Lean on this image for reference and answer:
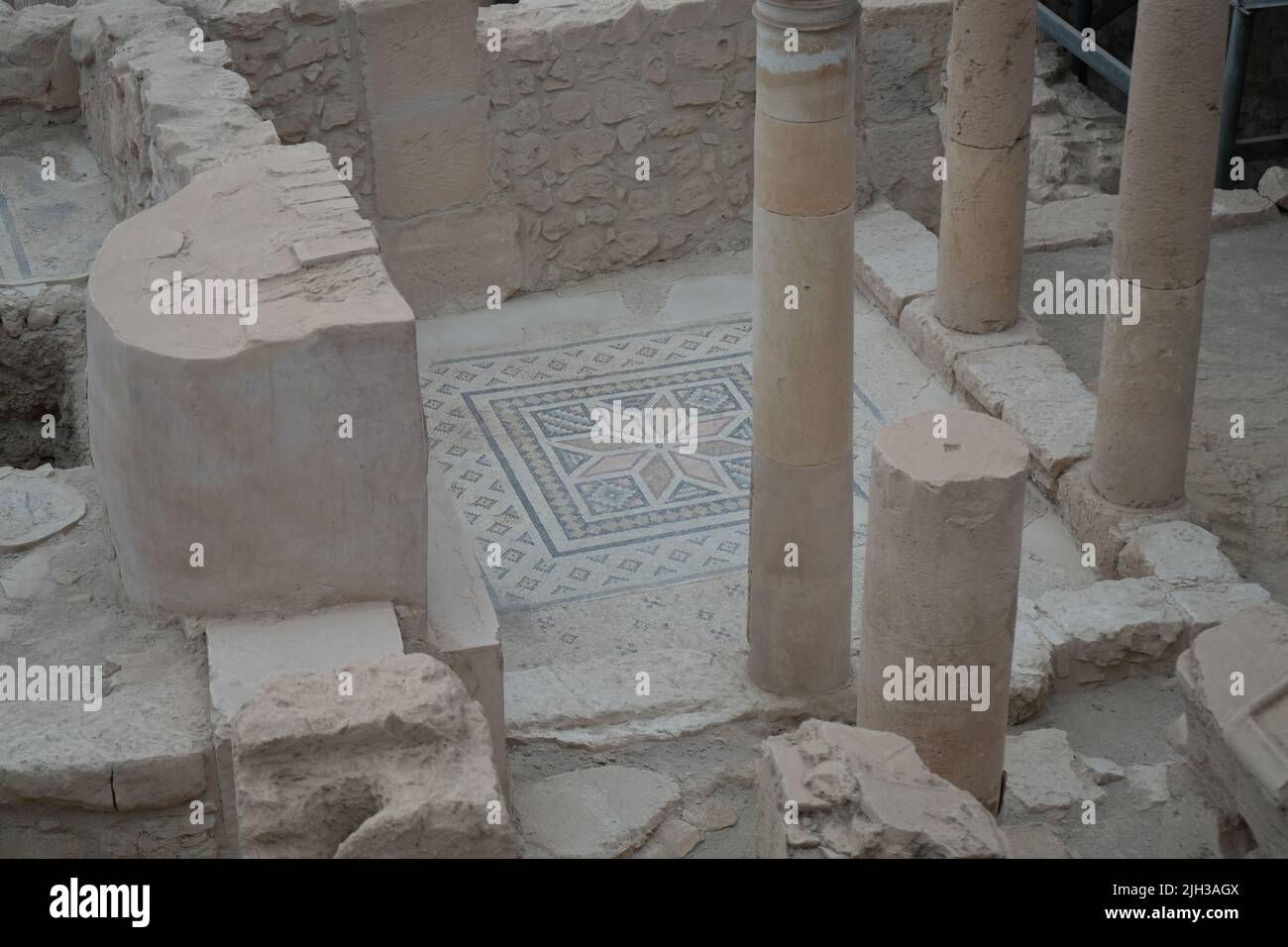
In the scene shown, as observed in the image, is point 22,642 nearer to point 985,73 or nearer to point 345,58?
point 345,58

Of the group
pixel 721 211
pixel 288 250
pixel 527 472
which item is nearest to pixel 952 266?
pixel 721 211

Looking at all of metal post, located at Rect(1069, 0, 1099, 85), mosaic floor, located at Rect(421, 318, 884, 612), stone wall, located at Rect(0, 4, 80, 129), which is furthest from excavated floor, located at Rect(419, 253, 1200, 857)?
metal post, located at Rect(1069, 0, 1099, 85)

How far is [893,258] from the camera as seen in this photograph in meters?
8.02

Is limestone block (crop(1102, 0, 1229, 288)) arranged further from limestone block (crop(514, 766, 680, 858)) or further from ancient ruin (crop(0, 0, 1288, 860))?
limestone block (crop(514, 766, 680, 858))

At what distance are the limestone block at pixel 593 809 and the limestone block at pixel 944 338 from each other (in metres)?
2.77

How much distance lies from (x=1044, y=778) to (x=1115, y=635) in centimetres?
72

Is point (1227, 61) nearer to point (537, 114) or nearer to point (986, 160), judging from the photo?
point (986, 160)

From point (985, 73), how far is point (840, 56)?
8.08ft

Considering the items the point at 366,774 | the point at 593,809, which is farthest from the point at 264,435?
the point at 593,809

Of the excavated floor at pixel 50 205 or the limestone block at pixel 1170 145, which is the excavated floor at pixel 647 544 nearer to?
the limestone block at pixel 1170 145

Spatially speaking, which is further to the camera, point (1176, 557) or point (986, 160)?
point (986, 160)

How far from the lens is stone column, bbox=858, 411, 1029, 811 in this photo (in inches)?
177

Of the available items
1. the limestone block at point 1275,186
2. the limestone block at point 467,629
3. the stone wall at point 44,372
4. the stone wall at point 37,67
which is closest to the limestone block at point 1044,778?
the limestone block at point 467,629

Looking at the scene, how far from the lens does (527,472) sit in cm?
688
